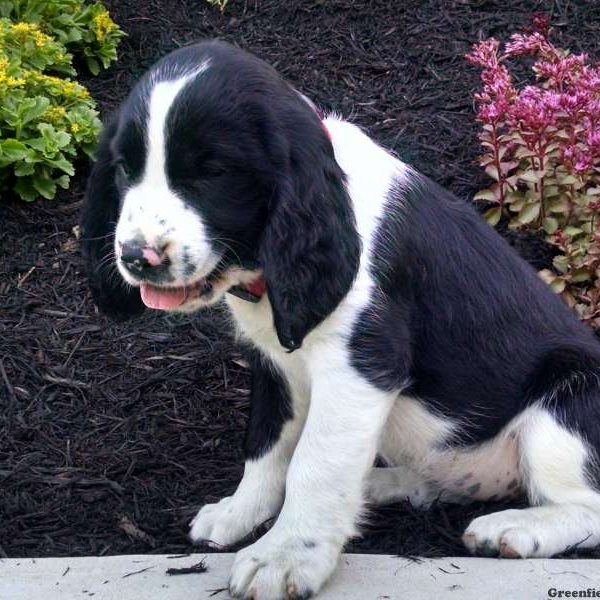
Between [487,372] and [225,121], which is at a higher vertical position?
[225,121]

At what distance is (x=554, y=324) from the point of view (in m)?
4.40

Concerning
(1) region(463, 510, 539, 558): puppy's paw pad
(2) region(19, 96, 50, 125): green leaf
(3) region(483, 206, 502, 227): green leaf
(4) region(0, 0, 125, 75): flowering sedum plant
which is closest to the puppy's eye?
(1) region(463, 510, 539, 558): puppy's paw pad

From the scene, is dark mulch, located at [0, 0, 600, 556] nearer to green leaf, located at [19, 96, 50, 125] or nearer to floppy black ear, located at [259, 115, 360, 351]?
green leaf, located at [19, 96, 50, 125]

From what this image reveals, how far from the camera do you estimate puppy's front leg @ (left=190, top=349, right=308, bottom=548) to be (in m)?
4.34

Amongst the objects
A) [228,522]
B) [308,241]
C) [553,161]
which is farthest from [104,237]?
[553,161]

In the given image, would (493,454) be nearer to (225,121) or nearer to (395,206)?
(395,206)

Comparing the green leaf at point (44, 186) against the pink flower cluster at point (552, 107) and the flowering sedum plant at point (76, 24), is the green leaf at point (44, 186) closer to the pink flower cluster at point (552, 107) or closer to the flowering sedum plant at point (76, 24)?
the flowering sedum plant at point (76, 24)

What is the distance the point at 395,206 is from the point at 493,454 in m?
1.11

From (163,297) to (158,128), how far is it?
0.55 m

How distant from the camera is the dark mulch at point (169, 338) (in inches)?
179

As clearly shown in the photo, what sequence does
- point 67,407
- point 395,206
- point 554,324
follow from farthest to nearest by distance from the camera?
point 67,407, point 554,324, point 395,206

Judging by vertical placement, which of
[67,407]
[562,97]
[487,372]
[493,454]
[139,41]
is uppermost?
[562,97]

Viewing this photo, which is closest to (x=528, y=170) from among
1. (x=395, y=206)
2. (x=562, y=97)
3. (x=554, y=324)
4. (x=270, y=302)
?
(x=562, y=97)

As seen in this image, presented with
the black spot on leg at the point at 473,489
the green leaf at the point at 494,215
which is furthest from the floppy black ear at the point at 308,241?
the green leaf at the point at 494,215
